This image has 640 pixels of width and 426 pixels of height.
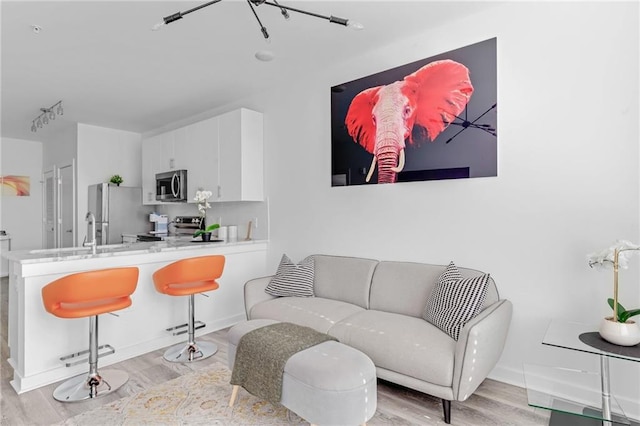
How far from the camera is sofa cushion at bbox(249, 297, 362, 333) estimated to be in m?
2.72

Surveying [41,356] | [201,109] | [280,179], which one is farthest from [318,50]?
[41,356]

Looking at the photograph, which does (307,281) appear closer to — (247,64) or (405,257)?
(405,257)

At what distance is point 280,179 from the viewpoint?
4.12 meters

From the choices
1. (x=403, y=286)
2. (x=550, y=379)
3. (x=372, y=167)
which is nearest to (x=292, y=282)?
(x=403, y=286)

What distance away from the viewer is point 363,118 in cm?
332

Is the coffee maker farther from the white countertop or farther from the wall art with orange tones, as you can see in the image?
the wall art with orange tones

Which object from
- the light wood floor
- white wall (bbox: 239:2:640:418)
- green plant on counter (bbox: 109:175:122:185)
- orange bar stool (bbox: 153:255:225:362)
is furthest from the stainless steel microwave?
white wall (bbox: 239:2:640:418)

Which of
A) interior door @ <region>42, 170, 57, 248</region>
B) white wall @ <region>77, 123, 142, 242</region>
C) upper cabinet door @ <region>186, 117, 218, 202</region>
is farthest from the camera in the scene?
interior door @ <region>42, 170, 57, 248</region>

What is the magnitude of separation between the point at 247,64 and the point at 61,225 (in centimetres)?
479

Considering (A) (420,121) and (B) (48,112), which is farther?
(B) (48,112)

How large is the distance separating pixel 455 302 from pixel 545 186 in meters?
1.00

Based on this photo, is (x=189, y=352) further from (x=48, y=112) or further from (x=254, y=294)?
(x=48, y=112)

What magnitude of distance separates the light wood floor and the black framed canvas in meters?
1.54

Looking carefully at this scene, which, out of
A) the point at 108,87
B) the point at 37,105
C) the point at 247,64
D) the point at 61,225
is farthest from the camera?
the point at 61,225
